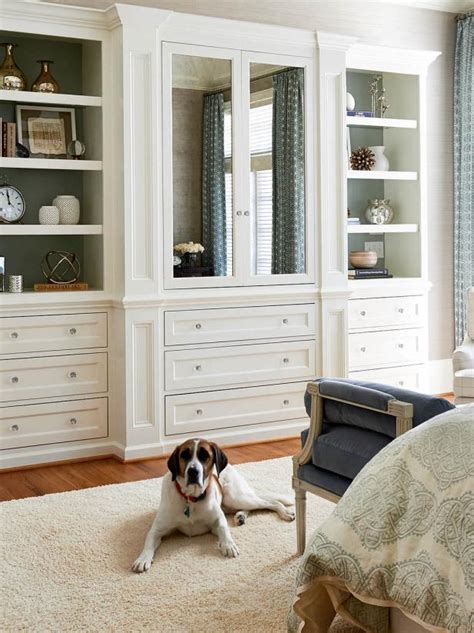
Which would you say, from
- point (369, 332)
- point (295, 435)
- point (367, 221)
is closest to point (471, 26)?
point (367, 221)

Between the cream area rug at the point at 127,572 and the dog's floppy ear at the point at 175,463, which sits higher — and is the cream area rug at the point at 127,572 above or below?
below

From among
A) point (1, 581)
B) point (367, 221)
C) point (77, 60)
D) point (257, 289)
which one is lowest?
point (1, 581)

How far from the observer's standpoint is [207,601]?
111 inches

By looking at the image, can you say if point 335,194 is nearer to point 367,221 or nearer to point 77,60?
point 367,221

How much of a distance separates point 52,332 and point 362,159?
2415mm

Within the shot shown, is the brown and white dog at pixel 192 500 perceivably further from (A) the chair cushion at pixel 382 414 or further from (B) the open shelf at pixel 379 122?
(B) the open shelf at pixel 379 122

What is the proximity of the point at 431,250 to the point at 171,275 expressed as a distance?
2.22 meters

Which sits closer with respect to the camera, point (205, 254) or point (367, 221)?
point (205, 254)

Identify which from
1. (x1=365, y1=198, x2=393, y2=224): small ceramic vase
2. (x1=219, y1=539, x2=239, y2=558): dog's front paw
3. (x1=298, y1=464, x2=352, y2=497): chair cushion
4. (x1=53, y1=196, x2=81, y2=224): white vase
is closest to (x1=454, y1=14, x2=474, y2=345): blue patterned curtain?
(x1=365, y1=198, x2=393, y2=224): small ceramic vase

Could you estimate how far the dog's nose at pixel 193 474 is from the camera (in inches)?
124

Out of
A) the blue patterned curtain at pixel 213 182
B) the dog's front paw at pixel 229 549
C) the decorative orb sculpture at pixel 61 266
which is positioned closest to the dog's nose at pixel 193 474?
the dog's front paw at pixel 229 549

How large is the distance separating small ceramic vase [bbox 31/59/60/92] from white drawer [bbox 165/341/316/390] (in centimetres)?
154

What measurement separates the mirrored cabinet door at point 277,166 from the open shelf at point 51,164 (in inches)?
34.4

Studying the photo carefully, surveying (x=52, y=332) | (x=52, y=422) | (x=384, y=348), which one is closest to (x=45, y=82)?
(x=52, y=332)
